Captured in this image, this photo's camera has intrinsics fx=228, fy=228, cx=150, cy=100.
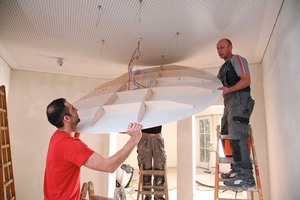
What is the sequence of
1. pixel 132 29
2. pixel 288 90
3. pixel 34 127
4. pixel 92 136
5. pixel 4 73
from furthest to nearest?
pixel 92 136 → pixel 34 127 → pixel 4 73 → pixel 132 29 → pixel 288 90

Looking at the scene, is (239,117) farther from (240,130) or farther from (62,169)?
(62,169)

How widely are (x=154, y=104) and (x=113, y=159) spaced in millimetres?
544

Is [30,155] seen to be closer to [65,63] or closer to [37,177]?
[37,177]

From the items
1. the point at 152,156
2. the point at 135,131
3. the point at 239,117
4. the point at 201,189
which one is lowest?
the point at 201,189

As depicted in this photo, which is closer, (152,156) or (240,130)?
(240,130)

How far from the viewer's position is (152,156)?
3324mm

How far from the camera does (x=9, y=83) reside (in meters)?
4.25

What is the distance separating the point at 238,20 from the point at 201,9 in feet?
1.57

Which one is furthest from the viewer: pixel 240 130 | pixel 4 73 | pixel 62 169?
pixel 4 73

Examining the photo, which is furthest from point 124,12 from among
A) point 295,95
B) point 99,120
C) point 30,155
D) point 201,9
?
point 30,155

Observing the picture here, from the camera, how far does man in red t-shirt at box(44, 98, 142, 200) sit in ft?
5.27

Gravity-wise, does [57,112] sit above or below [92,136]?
above

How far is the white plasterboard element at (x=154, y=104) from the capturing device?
5.73 feet

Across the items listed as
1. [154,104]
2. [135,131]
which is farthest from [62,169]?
[154,104]
